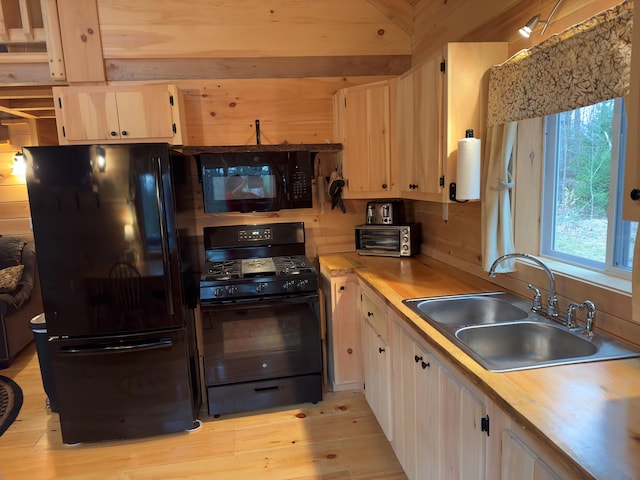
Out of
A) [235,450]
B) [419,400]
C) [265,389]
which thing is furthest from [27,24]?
[419,400]

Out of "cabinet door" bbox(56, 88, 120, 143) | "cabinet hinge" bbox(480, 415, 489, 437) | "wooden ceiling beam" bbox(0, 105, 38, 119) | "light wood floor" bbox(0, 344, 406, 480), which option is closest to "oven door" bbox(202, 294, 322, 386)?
"light wood floor" bbox(0, 344, 406, 480)

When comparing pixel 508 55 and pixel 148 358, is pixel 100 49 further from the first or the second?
pixel 508 55

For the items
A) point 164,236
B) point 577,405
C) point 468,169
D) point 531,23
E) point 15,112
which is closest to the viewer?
point 577,405

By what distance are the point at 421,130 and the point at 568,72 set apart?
0.92m

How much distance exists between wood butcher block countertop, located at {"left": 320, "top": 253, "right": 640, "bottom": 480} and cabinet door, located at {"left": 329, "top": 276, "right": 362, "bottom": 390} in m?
1.13

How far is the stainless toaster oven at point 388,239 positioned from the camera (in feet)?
9.63

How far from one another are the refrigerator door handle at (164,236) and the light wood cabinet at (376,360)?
3.69 feet

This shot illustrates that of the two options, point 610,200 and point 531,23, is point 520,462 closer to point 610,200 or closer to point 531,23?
point 610,200

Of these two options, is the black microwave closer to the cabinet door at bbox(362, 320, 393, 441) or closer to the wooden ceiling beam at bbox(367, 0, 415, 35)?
the cabinet door at bbox(362, 320, 393, 441)

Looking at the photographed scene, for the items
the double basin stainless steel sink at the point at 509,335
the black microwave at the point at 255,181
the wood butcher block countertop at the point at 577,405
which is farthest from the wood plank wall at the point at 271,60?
the wood butcher block countertop at the point at 577,405

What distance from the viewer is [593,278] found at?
155cm

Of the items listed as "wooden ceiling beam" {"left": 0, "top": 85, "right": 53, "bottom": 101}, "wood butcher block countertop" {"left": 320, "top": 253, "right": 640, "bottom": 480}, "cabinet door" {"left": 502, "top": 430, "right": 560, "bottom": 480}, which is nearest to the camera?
"wood butcher block countertop" {"left": 320, "top": 253, "right": 640, "bottom": 480}

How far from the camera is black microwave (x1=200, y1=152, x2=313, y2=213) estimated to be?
2.77 meters

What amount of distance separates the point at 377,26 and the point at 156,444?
3.11m
